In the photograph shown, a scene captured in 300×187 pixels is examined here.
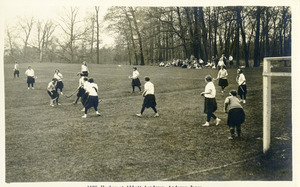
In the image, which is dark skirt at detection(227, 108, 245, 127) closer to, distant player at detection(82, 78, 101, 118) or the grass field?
the grass field

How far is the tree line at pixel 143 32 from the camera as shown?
18.9 ft

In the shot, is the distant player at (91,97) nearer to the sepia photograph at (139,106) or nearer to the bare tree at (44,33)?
the sepia photograph at (139,106)

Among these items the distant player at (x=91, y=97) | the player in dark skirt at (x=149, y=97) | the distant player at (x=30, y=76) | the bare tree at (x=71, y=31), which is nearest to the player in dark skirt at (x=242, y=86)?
the player in dark skirt at (x=149, y=97)

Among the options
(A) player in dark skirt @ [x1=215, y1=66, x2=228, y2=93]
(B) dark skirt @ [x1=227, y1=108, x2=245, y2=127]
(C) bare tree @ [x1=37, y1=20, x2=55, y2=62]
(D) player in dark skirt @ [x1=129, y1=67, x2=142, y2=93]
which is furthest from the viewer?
(D) player in dark skirt @ [x1=129, y1=67, x2=142, y2=93]

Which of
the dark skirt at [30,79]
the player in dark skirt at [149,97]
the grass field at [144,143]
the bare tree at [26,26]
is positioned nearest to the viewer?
the grass field at [144,143]

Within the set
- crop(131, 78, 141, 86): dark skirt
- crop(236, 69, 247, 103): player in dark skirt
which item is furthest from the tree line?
crop(236, 69, 247, 103): player in dark skirt

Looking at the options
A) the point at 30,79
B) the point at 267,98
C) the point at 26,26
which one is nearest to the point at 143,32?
the point at 26,26

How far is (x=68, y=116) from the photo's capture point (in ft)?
22.3

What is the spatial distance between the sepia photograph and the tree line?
35 mm

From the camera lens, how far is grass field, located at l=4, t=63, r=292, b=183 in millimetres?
4559

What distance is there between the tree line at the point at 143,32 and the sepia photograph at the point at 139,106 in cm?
3

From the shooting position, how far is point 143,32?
7.44m

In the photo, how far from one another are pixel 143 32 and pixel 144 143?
3.44 meters

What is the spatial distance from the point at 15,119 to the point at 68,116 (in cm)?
139
